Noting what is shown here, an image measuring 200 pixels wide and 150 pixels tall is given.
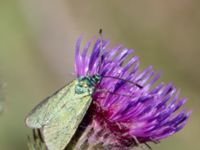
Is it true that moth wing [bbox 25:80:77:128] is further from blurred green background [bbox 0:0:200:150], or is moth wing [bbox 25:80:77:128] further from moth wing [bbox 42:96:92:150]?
blurred green background [bbox 0:0:200:150]

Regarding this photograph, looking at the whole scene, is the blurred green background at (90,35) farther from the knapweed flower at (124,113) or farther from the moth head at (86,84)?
the moth head at (86,84)

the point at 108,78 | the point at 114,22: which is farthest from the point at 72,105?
the point at 114,22

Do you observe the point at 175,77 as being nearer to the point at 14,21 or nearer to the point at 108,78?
the point at 14,21

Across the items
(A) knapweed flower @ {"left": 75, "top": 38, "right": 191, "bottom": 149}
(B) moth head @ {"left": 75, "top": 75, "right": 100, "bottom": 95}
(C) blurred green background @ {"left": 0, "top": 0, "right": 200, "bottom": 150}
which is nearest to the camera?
(B) moth head @ {"left": 75, "top": 75, "right": 100, "bottom": 95}

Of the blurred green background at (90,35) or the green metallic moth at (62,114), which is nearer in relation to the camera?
the green metallic moth at (62,114)

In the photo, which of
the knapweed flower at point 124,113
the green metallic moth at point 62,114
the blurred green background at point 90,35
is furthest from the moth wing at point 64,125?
the blurred green background at point 90,35

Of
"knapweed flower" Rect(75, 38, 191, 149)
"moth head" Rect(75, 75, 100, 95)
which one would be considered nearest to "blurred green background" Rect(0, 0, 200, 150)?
"knapweed flower" Rect(75, 38, 191, 149)
